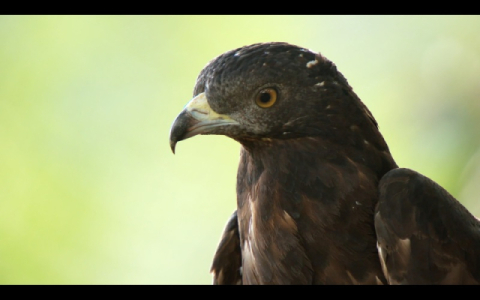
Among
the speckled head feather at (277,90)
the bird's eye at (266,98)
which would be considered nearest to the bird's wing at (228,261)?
the speckled head feather at (277,90)

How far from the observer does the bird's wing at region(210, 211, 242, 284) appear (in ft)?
13.1

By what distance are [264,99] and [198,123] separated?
0.33m

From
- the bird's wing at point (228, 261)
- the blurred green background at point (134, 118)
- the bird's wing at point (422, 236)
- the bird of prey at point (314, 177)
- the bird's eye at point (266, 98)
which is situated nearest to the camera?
the bird's wing at point (422, 236)

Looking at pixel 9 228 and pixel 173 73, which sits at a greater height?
pixel 173 73

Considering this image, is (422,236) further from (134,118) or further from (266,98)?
(134,118)

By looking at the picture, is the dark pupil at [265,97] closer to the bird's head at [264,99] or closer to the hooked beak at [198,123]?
the bird's head at [264,99]

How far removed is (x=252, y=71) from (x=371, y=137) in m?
0.69

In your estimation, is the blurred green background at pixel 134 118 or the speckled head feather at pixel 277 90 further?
the blurred green background at pixel 134 118

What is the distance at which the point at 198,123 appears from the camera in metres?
3.23

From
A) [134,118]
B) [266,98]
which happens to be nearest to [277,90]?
[266,98]

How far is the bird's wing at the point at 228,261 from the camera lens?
3990 mm

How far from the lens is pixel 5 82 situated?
743 cm
